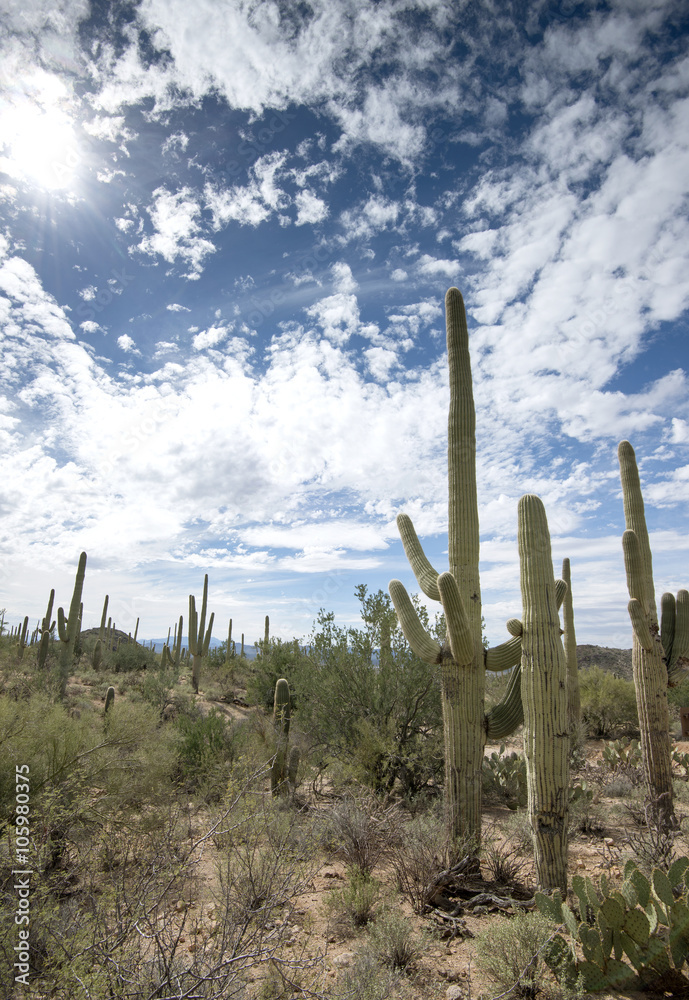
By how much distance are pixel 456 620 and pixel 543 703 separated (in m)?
1.20

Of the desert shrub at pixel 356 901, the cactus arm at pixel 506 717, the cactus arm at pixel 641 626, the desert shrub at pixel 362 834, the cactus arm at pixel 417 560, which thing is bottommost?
the desert shrub at pixel 356 901

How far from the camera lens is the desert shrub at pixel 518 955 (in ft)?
12.3

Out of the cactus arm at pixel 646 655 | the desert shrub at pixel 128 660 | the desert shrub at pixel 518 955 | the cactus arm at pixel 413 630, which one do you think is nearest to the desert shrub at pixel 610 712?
the cactus arm at pixel 646 655

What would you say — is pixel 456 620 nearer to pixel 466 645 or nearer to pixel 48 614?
pixel 466 645

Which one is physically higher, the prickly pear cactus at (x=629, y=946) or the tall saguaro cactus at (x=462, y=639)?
the tall saguaro cactus at (x=462, y=639)

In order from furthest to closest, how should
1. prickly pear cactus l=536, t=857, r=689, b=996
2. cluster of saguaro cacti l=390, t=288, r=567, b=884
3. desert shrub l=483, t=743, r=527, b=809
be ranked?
1. desert shrub l=483, t=743, r=527, b=809
2. cluster of saguaro cacti l=390, t=288, r=567, b=884
3. prickly pear cactus l=536, t=857, r=689, b=996

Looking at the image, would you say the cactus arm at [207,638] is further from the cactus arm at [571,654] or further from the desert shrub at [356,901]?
the desert shrub at [356,901]

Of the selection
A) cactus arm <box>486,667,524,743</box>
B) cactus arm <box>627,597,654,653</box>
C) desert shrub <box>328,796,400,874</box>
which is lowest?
desert shrub <box>328,796,400,874</box>

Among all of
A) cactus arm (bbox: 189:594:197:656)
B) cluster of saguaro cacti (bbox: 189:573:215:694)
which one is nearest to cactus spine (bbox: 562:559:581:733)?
cluster of saguaro cacti (bbox: 189:573:215:694)

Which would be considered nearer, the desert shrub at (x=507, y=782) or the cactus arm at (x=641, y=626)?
the cactus arm at (x=641, y=626)

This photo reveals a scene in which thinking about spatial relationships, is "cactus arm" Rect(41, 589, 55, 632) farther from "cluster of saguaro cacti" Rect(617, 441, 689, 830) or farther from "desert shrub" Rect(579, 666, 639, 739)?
"cluster of saguaro cacti" Rect(617, 441, 689, 830)

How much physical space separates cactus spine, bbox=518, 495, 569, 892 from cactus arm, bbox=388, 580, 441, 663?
4.10 ft

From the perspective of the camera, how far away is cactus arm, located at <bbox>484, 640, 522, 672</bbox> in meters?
6.11

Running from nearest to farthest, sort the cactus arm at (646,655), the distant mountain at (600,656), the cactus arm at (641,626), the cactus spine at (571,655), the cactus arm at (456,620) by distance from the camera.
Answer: the cactus arm at (456,620)
the cactus arm at (646,655)
the cactus arm at (641,626)
the cactus spine at (571,655)
the distant mountain at (600,656)
